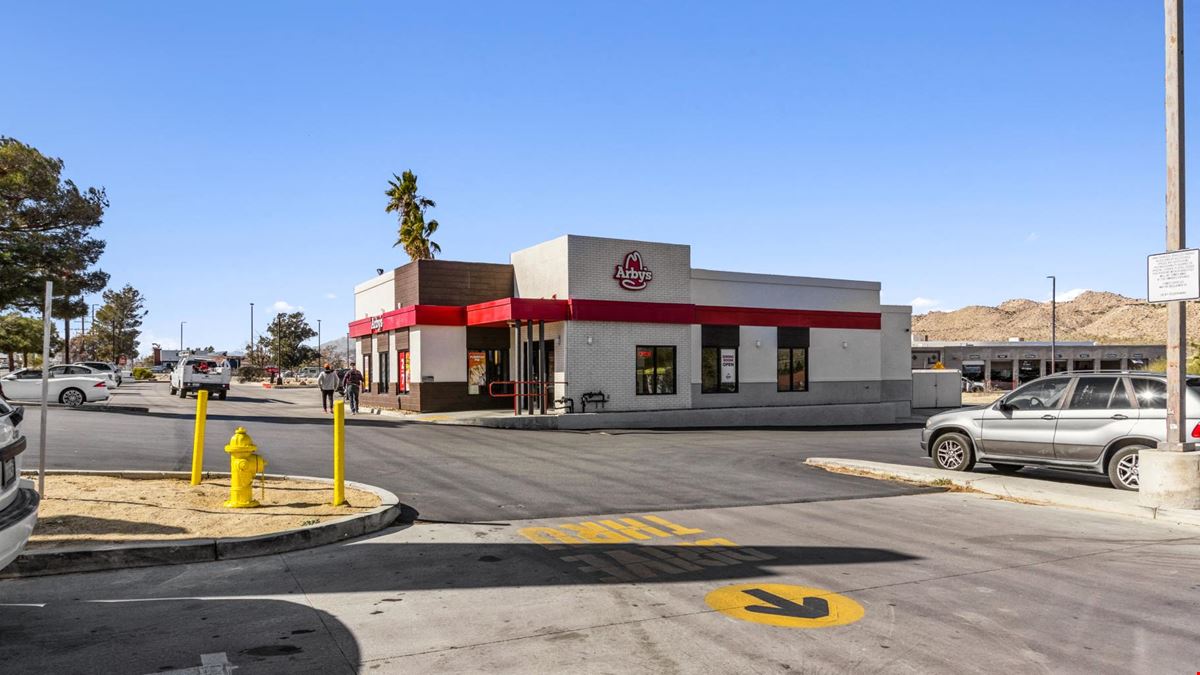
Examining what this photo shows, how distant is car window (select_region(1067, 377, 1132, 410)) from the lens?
11359mm

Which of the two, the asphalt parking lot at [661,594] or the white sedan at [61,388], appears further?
the white sedan at [61,388]

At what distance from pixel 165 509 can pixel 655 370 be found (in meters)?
19.0

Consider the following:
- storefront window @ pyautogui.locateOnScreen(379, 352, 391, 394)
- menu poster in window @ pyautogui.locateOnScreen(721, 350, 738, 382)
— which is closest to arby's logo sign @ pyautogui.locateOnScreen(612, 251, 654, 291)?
menu poster in window @ pyautogui.locateOnScreen(721, 350, 738, 382)

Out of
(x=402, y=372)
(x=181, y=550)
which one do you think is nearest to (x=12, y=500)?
(x=181, y=550)

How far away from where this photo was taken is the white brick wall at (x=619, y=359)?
25.0 metres

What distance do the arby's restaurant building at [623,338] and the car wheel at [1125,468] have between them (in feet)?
50.7

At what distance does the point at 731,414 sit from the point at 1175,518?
18.2 metres

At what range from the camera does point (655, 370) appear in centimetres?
2670

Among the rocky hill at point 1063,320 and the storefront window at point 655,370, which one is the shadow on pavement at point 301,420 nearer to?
the storefront window at point 655,370

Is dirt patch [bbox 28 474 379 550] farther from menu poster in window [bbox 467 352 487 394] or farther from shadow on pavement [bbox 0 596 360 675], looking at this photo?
menu poster in window [bbox 467 352 487 394]

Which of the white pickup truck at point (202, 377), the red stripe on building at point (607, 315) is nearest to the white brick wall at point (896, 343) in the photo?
the red stripe on building at point (607, 315)

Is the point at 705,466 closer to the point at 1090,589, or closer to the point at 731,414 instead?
the point at 1090,589

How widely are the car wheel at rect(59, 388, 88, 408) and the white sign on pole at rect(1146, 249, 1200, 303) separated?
30346mm

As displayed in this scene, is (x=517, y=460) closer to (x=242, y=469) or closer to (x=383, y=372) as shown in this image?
(x=242, y=469)
